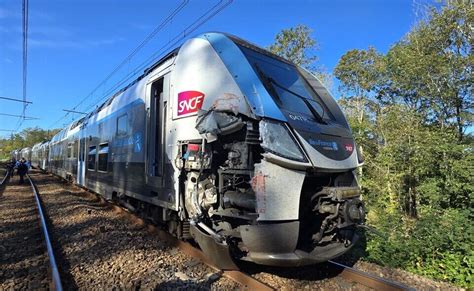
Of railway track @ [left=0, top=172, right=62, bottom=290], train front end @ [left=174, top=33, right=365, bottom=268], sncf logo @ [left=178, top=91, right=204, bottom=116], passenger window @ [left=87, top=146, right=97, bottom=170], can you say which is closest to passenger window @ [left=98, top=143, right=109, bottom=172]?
passenger window @ [left=87, top=146, right=97, bottom=170]

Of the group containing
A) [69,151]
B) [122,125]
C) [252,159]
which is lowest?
[252,159]

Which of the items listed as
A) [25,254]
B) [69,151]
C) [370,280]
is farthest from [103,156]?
[69,151]

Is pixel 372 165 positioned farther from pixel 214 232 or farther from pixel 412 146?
pixel 214 232

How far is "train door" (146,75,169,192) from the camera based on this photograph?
6.02m

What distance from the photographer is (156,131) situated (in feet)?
21.1

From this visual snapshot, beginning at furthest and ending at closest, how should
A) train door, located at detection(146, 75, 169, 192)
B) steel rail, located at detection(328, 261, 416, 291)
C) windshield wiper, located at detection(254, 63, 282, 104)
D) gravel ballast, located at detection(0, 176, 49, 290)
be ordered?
train door, located at detection(146, 75, 169, 192), gravel ballast, located at detection(0, 176, 49, 290), windshield wiper, located at detection(254, 63, 282, 104), steel rail, located at detection(328, 261, 416, 291)

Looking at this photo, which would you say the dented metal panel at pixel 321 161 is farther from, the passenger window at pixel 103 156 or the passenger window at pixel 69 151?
the passenger window at pixel 69 151

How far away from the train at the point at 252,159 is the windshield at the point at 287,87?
21 mm

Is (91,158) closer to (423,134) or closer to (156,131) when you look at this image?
(156,131)

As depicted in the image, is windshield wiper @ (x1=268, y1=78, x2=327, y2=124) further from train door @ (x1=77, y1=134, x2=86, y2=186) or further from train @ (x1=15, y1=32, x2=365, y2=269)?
train door @ (x1=77, y1=134, x2=86, y2=186)

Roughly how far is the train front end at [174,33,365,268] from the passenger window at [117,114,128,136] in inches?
134

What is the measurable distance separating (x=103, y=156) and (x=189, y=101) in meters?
6.18

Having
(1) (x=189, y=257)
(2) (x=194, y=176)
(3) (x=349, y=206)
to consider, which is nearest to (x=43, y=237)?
(1) (x=189, y=257)

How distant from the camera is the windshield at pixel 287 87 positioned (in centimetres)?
475
